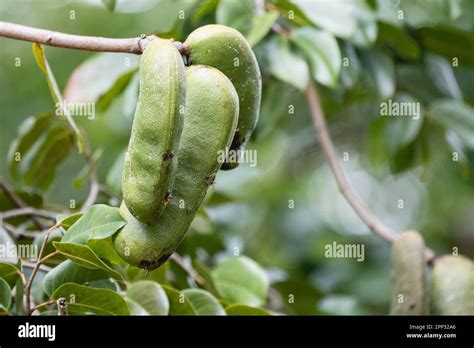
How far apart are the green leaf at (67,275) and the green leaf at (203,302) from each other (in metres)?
0.17

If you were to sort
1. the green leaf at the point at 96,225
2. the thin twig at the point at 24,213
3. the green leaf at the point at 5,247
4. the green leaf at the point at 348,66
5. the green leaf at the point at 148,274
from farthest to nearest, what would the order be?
the green leaf at the point at 348,66, the thin twig at the point at 24,213, the green leaf at the point at 148,274, the green leaf at the point at 5,247, the green leaf at the point at 96,225

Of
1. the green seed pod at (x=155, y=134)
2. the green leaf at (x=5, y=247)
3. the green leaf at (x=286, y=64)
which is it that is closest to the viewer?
the green seed pod at (x=155, y=134)

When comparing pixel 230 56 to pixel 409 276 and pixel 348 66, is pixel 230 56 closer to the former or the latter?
pixel 409 276

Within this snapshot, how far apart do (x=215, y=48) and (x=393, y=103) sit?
1207 mm

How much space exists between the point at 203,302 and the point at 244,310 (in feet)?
0.22

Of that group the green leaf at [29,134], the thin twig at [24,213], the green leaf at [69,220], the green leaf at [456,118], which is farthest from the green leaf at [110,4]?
the green leaf at [456,118]

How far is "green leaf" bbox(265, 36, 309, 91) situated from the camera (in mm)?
1549

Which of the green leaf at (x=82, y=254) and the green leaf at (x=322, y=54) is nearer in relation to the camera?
the green leaf at (x=82, y=254)

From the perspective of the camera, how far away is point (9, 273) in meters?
1.11

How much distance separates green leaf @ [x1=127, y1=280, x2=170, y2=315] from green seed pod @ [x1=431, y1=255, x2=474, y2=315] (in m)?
0.52

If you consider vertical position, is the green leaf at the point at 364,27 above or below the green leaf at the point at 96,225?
above

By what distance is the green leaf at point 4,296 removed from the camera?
3.54ft

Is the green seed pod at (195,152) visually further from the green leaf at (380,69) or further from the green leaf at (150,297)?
the green leaf at (380,69)

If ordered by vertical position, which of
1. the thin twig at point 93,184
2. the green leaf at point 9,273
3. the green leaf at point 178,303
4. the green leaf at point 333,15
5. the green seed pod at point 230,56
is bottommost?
the green leaf at point 178,303
